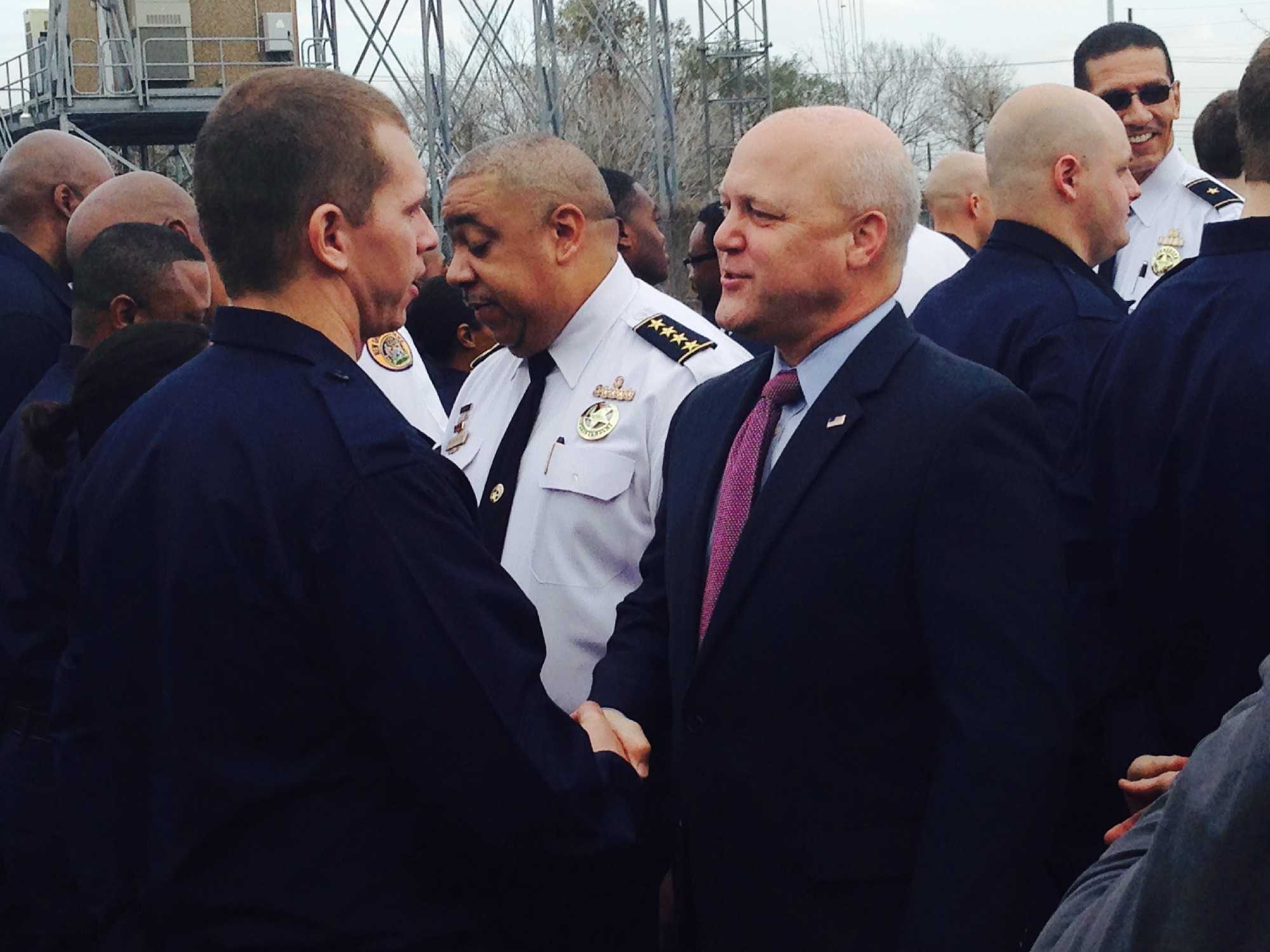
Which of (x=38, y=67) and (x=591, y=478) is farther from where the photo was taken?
(x=38, y=67)

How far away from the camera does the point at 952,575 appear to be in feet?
7.51

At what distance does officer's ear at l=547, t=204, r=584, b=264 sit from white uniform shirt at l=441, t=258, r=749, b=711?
0.37 feet

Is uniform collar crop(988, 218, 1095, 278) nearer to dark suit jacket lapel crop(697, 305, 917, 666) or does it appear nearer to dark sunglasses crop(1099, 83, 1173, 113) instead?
dark suit jacket lapel crop(697, 305, 917, 666)

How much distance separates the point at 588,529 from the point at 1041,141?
56.9 inches

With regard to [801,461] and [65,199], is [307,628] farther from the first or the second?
[65,199]

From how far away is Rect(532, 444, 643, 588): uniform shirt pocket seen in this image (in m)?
3.29

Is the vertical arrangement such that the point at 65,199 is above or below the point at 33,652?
above

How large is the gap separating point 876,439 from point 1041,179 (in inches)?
58.4

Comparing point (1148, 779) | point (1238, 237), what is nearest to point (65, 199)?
point (1238, 237)

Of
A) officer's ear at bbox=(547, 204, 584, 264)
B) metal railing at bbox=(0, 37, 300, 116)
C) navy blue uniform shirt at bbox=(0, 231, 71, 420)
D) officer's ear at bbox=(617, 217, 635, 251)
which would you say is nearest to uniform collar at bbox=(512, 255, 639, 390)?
officer's ear at bbox=(547, 204, 584, 264)

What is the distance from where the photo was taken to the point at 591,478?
3.29m

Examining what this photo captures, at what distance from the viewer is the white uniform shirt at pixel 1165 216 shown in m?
5.03

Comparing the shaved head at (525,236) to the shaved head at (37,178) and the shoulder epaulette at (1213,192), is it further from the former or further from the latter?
the shaved head at (37,178)

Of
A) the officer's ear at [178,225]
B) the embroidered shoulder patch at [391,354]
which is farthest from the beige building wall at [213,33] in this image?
the embroidered shoulder patch at [391,354]
